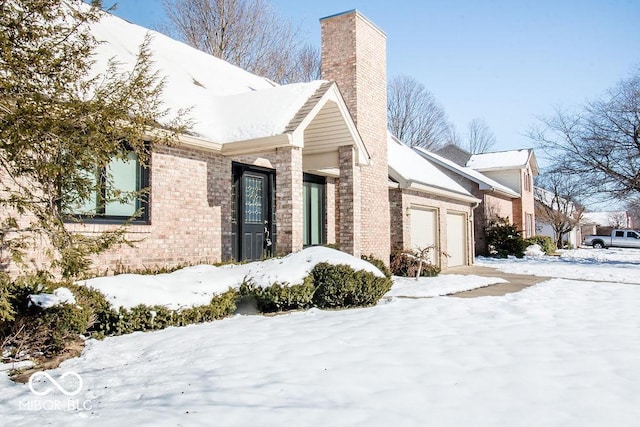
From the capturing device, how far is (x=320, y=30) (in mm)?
13375

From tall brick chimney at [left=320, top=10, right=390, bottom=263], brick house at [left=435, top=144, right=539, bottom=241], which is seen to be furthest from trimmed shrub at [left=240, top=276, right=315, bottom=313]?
brick house at [left=435, top=144, right=539, bottom=241]

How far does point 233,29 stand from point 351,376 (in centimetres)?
2425

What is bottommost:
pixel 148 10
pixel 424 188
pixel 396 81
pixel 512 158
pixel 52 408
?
pixel 52 408

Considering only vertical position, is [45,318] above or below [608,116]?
below

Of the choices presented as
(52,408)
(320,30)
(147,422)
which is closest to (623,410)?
(147,422)

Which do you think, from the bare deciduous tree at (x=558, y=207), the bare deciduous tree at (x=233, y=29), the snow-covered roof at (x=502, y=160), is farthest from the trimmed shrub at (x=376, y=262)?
the bare deciduous tree at (x=558, y=207)

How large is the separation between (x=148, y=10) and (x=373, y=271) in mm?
18870

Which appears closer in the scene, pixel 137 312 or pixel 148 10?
pixel 137 312

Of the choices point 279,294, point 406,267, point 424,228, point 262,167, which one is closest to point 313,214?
point 262,167

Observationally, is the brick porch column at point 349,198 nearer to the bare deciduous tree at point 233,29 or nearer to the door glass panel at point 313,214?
the door glass panel at point 313,214

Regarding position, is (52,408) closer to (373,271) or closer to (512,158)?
(373,271)

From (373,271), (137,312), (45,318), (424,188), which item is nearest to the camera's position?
(45,318)

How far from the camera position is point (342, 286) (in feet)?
25.7

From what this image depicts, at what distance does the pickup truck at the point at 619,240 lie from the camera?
37481 mm
